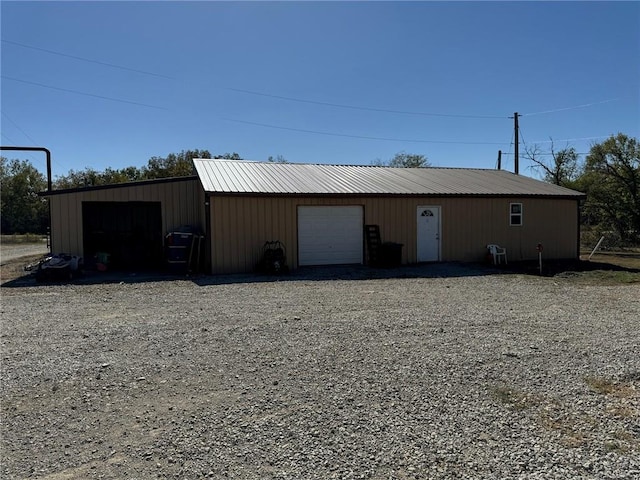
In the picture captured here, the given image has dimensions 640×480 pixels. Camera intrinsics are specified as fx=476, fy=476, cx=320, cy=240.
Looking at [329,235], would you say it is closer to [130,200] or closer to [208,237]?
[208,237]

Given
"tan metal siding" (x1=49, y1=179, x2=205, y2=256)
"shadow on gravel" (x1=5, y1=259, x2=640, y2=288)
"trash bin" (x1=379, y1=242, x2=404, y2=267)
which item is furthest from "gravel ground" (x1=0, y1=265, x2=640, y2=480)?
"tan metal siding" (x1=49, y1=179, x2=205, y2=256)

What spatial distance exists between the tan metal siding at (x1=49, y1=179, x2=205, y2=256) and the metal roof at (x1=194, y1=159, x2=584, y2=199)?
1.04 meters

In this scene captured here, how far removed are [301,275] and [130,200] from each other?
20.6ft

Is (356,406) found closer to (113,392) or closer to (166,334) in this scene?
(113,392)

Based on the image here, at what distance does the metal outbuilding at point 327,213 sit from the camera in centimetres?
1346

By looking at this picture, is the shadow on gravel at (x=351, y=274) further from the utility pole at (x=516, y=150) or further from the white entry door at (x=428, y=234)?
the utility pole at (x=516, y=150)

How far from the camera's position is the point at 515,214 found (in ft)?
54.8

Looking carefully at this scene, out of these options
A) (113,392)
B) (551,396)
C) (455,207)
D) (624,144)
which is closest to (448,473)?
(551,396)

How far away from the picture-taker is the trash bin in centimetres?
1426

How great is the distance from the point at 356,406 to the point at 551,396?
1646 millimetres

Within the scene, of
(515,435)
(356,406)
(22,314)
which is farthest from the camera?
(22,314)

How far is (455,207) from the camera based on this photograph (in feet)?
51.9

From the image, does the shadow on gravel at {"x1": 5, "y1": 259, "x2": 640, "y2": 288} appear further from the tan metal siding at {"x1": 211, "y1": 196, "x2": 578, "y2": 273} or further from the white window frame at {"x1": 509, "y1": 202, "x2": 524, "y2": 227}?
the white window frame at {"x1": 509, "y1": 202, "x2": 524, "y2": 227}

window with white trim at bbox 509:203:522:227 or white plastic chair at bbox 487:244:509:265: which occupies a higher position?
window with white trim at bbox 509:203:522:227
